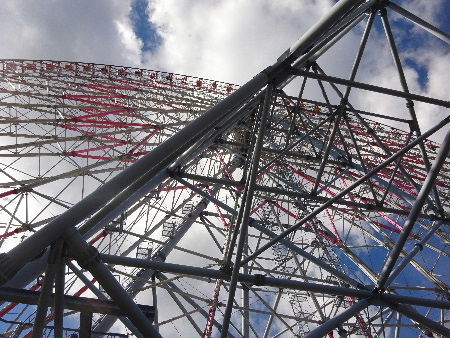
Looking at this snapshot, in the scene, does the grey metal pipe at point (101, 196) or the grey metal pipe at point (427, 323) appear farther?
the grey metal pipe at point (427, 323)

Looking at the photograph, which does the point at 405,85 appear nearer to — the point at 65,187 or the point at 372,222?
the point at 372,222

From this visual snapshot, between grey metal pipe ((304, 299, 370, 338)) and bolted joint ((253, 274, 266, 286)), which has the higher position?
bolted joint ((253, 274, 266, 286))

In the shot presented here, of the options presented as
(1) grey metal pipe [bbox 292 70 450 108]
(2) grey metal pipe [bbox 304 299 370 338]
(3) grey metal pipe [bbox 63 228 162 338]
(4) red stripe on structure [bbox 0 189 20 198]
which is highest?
(4) red stripe on structure [bbox 0 189 20 198]

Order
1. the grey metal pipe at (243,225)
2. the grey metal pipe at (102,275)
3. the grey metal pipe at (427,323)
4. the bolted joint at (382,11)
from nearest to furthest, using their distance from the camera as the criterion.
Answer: the grey metal pipe at (102,275) < the grey metal pipe at (243,225) < the grey metal pipe at (427,323) < the bolted joint at (382,11)

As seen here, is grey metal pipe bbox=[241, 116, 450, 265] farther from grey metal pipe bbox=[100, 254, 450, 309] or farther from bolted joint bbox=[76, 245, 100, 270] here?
bolted joint bbox=[76, 245, 100, 270]

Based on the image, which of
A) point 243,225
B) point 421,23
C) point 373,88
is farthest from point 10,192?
point 421,23

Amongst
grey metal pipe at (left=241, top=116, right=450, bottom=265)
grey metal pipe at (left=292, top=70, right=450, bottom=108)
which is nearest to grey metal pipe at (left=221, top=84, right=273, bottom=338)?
grey metal pipe at (left=292, top=70, right=450, bottom=108)

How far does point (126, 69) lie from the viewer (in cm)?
2212

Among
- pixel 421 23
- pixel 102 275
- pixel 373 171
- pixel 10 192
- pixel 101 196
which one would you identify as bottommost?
pixel 102 275

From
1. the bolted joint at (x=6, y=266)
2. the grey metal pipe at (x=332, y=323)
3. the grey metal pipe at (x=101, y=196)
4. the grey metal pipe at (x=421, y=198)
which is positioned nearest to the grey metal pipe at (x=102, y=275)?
the grey metal pipe at (x=101, y=196)

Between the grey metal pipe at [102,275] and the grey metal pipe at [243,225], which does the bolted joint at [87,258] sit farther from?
the grey metal pipe at [243,225]

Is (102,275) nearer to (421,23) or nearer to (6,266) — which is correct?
(6,266)

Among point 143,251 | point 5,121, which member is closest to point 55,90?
point 5,121

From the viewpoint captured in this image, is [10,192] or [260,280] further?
[10,192]
